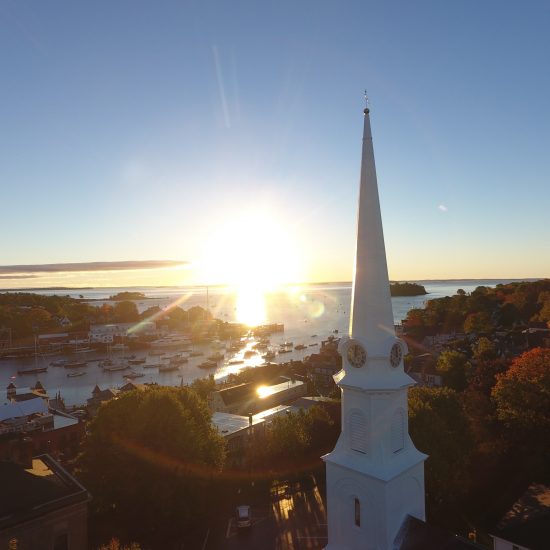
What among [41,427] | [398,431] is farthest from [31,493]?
[41,427]

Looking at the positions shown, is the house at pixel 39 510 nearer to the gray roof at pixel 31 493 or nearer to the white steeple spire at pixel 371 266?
the gray roof at pixel 31 493

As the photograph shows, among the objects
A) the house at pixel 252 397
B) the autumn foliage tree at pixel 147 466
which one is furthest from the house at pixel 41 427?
the autumn foliage tree at pixel 147 466

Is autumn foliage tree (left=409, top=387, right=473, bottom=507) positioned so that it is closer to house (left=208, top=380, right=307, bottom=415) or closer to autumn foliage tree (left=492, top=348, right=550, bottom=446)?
autumn foliage tree (left=492, top=348, right=550, bottom=446)

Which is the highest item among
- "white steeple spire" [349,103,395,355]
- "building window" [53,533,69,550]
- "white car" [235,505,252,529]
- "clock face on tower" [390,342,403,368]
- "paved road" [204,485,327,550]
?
"white steeple spire" [349,103,395,355]

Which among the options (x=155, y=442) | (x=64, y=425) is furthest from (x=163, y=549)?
(x=64, y=425)

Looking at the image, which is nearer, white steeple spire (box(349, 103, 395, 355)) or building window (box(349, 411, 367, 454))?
white steeple spire (box(349, 103, 395, 355))

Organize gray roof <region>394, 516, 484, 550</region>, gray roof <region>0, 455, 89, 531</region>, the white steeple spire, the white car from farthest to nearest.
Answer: the white car
gray roof <region>0, 455, 89, 531</region>
the white steeple spire
gray roof <region>394, 516, 484, 550</region>

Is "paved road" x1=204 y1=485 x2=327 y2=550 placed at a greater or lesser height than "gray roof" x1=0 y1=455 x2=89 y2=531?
lesser

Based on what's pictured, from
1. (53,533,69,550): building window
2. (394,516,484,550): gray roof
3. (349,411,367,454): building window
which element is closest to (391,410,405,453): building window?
(349,411,367,454): building window
